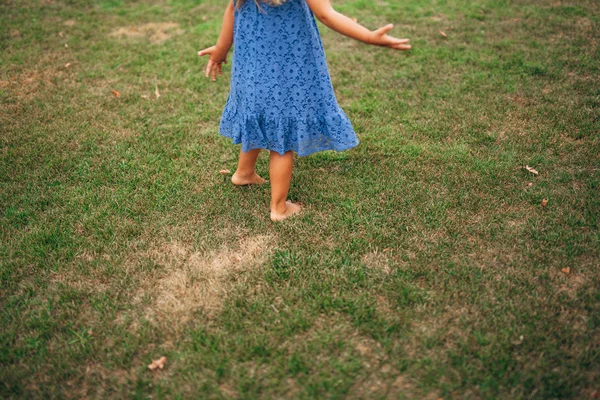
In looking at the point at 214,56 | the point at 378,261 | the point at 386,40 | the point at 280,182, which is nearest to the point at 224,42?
the point at 214,56

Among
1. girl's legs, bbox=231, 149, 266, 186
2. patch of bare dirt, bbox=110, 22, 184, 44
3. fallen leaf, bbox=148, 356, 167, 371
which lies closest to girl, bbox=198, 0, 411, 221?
girl's legs, bbox=231, 149, 266, 186

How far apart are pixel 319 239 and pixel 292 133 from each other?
70 cm

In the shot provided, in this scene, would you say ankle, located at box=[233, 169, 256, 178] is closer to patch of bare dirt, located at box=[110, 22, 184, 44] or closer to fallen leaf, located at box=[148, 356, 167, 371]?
fallen leaf, located at box=[148, 356, 167, 371]

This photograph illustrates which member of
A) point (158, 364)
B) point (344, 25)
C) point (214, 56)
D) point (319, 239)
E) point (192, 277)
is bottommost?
point (158, 364)

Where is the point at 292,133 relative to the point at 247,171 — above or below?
above

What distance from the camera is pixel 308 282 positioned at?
8.41ft

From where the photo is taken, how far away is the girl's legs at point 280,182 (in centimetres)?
286

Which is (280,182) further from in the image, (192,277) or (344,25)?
(344,25)

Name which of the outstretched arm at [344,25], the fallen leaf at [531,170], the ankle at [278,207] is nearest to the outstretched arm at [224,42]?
the outstretched arm at [344,25]

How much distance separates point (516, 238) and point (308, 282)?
135 cm

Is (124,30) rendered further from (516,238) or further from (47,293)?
(516,238)

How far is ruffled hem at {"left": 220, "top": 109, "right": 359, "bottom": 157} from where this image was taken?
274 cm

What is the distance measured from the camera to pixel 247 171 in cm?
329

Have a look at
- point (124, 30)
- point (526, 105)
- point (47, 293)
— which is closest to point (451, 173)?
point (526, 105)
